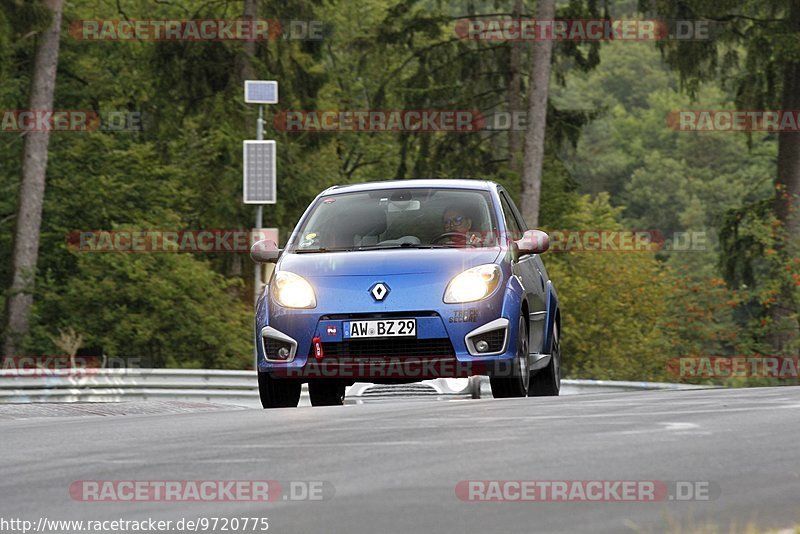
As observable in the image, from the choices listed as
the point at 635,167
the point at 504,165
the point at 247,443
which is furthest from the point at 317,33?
the point at 635,167

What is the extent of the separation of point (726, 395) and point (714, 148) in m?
94.6

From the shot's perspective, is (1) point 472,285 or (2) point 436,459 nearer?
(2) point 436,459

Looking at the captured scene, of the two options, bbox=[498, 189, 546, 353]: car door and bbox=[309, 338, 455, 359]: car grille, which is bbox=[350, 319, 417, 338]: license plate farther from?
bbox=[498, 189, 546, 353]: car door

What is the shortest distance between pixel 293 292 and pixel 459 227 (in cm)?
155

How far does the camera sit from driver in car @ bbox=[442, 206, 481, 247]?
12469mm

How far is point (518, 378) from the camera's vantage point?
1223cm

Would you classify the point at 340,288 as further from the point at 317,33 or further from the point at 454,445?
the point at 317,33

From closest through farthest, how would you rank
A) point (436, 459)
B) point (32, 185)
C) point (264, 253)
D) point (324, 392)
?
point (436, 459) < point (264, 253) < point (324, 392) < point (32, 185)

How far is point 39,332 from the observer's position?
35.8 meters

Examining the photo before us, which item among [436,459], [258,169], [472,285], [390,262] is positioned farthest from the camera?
[258,169]

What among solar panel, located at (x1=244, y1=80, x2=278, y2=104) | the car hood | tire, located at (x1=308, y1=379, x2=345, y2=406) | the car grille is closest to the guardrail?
solar panel, located at (x1=244, y1=80, x2=278, y2=104)

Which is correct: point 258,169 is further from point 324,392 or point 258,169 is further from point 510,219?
point 324,392

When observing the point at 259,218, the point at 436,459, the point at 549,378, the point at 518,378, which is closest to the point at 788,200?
the point at 259,218

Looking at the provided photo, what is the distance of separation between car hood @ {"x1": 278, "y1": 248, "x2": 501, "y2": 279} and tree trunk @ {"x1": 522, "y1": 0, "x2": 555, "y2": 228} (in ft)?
73.5
